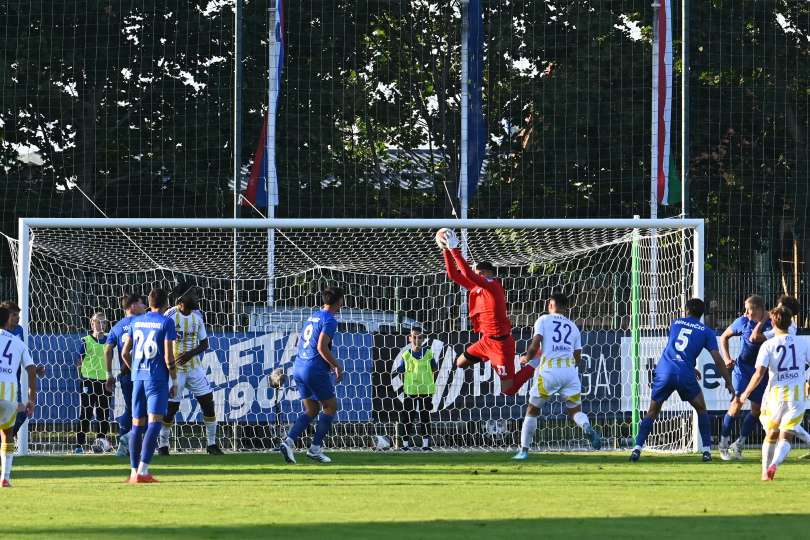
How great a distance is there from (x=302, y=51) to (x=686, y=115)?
1121cm

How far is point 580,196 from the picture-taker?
30688 mm

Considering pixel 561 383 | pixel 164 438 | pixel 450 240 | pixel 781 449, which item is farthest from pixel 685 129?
pixel 781 449

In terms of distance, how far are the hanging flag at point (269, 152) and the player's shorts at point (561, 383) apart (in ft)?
33.3

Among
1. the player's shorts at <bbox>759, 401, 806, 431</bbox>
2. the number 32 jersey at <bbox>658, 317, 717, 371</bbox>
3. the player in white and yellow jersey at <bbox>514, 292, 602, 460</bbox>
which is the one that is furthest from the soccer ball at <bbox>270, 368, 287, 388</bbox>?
the player's shorts at <bbox>759, 401, 806, 431</bbox>

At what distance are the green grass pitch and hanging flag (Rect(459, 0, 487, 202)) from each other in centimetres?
1129

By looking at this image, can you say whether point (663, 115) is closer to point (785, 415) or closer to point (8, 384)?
point (785, 415)

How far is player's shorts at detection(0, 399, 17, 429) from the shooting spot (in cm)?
1261

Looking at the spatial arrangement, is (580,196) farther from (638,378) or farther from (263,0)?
(638,378)

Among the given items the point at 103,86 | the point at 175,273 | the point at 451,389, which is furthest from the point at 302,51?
the point at 451,389

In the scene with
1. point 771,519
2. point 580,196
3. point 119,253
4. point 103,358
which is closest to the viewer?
point 771,519

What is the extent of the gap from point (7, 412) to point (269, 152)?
13.4 m

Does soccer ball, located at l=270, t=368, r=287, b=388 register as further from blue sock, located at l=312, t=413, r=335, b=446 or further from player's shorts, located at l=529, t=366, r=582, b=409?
player's shorts, located at l=529, t=366, r=582, b=409

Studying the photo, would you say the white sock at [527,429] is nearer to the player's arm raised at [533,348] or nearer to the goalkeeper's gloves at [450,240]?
the player's arm raised at [533,348]

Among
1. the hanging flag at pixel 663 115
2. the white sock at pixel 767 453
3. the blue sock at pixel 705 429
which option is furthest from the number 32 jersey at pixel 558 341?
the hanging flag at pixel 663 115
